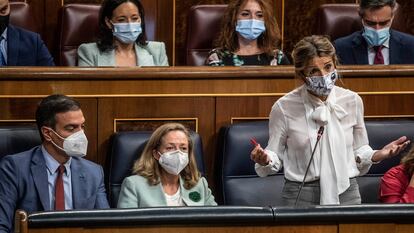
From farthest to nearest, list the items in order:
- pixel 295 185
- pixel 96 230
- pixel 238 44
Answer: pixel 238 44 < pixel 295 185 < pixel 96 230

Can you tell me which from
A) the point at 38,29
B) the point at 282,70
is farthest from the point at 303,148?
the point at 38,29

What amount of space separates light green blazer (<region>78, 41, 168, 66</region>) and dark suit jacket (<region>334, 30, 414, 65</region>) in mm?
548

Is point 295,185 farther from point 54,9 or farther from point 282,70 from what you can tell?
point 54,9

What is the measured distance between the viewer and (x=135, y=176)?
8.00 feet

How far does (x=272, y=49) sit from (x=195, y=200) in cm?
76

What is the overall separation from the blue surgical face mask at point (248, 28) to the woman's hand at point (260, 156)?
903 millimetres

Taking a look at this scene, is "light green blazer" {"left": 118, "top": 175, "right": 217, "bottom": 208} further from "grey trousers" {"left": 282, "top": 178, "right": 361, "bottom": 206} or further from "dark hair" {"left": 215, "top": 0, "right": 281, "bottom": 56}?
"dark hair" {"left": 215, "top": 0, "right": 281, "bottom": 56}

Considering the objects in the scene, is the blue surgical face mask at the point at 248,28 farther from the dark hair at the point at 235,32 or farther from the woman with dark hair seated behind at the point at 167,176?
the woman with dark hair seated behind at the point at 167,176

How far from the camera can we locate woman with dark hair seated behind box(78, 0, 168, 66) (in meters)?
2.97

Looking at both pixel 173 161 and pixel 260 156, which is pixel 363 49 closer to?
pixel 173 161

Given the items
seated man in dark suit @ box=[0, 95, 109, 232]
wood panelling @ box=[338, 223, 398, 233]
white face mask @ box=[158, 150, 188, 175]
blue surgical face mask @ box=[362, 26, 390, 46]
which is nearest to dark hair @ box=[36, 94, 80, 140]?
seated man in dark suit @ box=[0, 95, 109, 232]

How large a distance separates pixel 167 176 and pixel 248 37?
0.72 m

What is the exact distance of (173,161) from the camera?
242cm

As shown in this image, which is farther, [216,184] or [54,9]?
[54,9]
